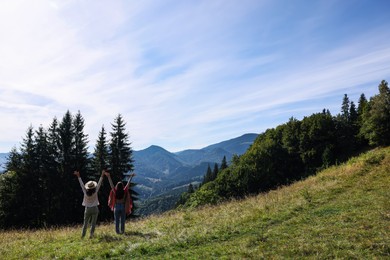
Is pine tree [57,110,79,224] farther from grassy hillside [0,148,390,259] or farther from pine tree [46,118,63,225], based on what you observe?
grassy hillside [0,148,390,259]

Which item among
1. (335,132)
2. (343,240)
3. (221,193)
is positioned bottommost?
(221,193)

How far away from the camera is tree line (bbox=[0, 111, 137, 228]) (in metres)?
37.9

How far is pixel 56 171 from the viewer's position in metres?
42.0

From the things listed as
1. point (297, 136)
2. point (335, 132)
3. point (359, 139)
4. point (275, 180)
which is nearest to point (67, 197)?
point (275, 180)

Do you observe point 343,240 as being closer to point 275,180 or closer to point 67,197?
point 67,197

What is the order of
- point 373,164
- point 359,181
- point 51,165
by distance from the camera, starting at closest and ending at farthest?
1. point 359,181
2. point 373,164
3. point 51,165

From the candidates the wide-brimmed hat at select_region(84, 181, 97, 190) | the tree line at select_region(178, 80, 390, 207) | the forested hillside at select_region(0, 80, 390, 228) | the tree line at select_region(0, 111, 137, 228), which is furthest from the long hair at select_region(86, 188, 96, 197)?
the tree line at select_region(178, 80, 390, 207)

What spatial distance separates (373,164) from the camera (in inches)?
766

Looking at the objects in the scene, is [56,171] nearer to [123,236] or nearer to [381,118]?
[123,236]

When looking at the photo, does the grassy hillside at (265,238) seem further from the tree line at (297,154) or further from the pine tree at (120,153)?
the tree line at (297,154)

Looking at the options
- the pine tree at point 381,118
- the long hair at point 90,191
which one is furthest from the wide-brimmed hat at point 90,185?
the pine tree at point 381,118

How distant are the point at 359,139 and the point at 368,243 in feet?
219

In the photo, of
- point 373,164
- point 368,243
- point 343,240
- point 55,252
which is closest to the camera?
point 368,243

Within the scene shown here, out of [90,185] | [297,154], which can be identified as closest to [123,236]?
[90,185]
